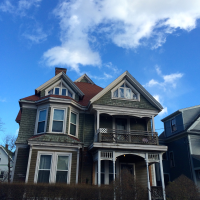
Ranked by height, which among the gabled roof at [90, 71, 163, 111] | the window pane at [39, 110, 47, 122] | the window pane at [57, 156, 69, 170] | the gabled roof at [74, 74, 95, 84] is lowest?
the window pane at [57, 156, 69, 170]

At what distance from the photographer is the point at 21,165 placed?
1399cm

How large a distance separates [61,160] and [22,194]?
4.76 meters

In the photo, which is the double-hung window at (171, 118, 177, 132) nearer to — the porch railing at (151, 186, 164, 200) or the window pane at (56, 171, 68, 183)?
the porch railing at (151, 186, 164, 200)

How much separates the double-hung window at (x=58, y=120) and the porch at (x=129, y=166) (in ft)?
10.7

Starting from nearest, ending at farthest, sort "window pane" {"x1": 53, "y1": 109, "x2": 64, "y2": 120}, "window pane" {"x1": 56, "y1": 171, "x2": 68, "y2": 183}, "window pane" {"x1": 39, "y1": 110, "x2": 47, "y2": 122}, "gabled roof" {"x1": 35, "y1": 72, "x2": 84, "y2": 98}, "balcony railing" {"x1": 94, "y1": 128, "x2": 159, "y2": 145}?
1. "window pane" {"x1": 56, "y1": 171, "x2": 68, "y2": 183}
2. "balcony railing" {"x1": 94, "y1": 128, "x2": 159, "y2": 145}
3. "window pane" {"x1": 53, "y1": 109, "x2": 64, "y2": 120}
4. "window pane" {"x1": 39, "y1": 110, "x2": 47, "y2": 122}
5. "gabled roof" {"x1": 35, "y1": 72, "x2": 84, "y2": 98}

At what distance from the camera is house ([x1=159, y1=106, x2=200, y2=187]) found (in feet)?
65.5

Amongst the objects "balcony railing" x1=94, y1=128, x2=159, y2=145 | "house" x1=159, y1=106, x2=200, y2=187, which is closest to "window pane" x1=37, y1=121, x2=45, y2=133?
"balcony railing" x1=94, y1=128, x2=159, y2=145

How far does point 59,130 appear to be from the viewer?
591 inches

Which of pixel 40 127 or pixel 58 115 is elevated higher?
pixel 58 115

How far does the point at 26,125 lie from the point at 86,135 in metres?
4.61

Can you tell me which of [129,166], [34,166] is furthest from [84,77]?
[34,166]

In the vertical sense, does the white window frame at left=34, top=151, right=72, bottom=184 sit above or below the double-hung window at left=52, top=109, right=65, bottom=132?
below

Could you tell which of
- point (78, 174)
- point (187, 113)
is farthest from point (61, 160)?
point (187, 113)

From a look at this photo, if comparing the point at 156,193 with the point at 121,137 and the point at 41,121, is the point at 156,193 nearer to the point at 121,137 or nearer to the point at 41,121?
the point at 121,137
